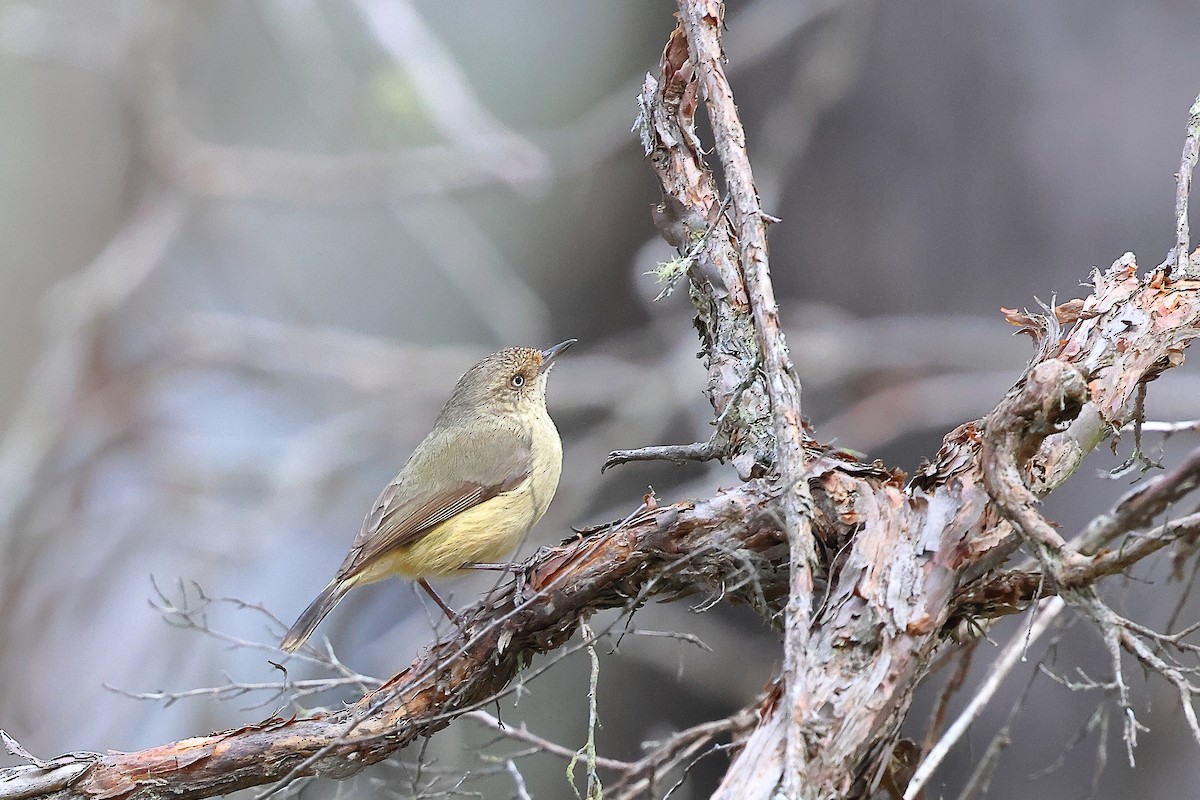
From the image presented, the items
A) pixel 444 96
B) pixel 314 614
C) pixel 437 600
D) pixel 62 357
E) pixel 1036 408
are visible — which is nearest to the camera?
pixel 1036 408

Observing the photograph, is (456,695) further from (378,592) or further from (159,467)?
(159,467)

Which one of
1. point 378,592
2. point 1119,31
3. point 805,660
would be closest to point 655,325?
point 378,592

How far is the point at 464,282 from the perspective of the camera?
17.8ft

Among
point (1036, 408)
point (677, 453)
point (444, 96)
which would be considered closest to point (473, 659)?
point (677, 453)

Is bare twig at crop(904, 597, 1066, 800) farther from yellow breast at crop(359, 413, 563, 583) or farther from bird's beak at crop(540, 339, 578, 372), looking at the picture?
bird's beak at crop(540, 339, 578, 372)

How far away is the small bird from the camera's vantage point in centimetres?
363

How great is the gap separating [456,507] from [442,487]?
0.11m

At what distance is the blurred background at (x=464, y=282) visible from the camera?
4.39 metres

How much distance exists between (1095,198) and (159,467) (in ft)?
15.2

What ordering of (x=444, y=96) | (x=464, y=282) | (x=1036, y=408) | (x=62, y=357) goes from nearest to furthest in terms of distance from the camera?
(x=1036, y=408)
(x=444, y=96)
(x=464, y=282)
(x=62, y=357)

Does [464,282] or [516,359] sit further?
[464,282]

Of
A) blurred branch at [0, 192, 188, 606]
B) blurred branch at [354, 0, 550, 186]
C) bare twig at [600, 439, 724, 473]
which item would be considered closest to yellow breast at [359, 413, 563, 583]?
bare twig at [600, 439, 724, 473]

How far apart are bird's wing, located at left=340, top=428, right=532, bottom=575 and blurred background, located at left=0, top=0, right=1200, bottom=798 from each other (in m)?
0.63

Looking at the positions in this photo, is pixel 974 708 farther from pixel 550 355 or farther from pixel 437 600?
pixel 550 355
